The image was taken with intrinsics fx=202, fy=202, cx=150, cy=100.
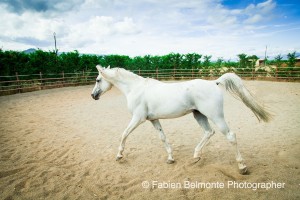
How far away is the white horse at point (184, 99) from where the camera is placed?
10.7 ft

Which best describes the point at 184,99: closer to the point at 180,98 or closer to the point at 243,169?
the point at 180,98

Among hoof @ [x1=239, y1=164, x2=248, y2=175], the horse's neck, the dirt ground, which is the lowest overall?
the dirt ground

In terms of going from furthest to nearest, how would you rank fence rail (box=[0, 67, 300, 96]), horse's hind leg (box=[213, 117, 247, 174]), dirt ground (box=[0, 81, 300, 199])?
1. fence rail (box=[0, 67, 300, 96])
2. horse's hind leg (box=[213, 117, 247, 174])
3. dirt ground (box=[0, 81, 300, 199])

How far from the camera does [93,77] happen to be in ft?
64.4

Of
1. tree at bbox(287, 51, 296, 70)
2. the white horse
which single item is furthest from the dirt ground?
tree at bbox(287, 51, 296, 70)

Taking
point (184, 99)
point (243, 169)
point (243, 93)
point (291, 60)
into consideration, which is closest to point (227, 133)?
point (243, 169)

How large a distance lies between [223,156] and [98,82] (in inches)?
118

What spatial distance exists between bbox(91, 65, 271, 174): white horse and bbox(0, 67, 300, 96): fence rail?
477 inches

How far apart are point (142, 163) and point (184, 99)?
1475 mm

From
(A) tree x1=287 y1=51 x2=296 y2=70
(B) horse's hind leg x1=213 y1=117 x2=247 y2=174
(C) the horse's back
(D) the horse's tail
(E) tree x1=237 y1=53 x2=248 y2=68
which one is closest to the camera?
(B) horse's hind leg x1=213 y1=117 x2=247 y2=174

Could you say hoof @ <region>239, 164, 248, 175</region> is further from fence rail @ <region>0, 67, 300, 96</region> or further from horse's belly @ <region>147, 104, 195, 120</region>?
fence rail @ <region>0, 67, 300, 96</region>

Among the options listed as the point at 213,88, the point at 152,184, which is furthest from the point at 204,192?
the point at 213,88

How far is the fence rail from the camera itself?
13966 millimetres

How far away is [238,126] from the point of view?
19.5 feet
